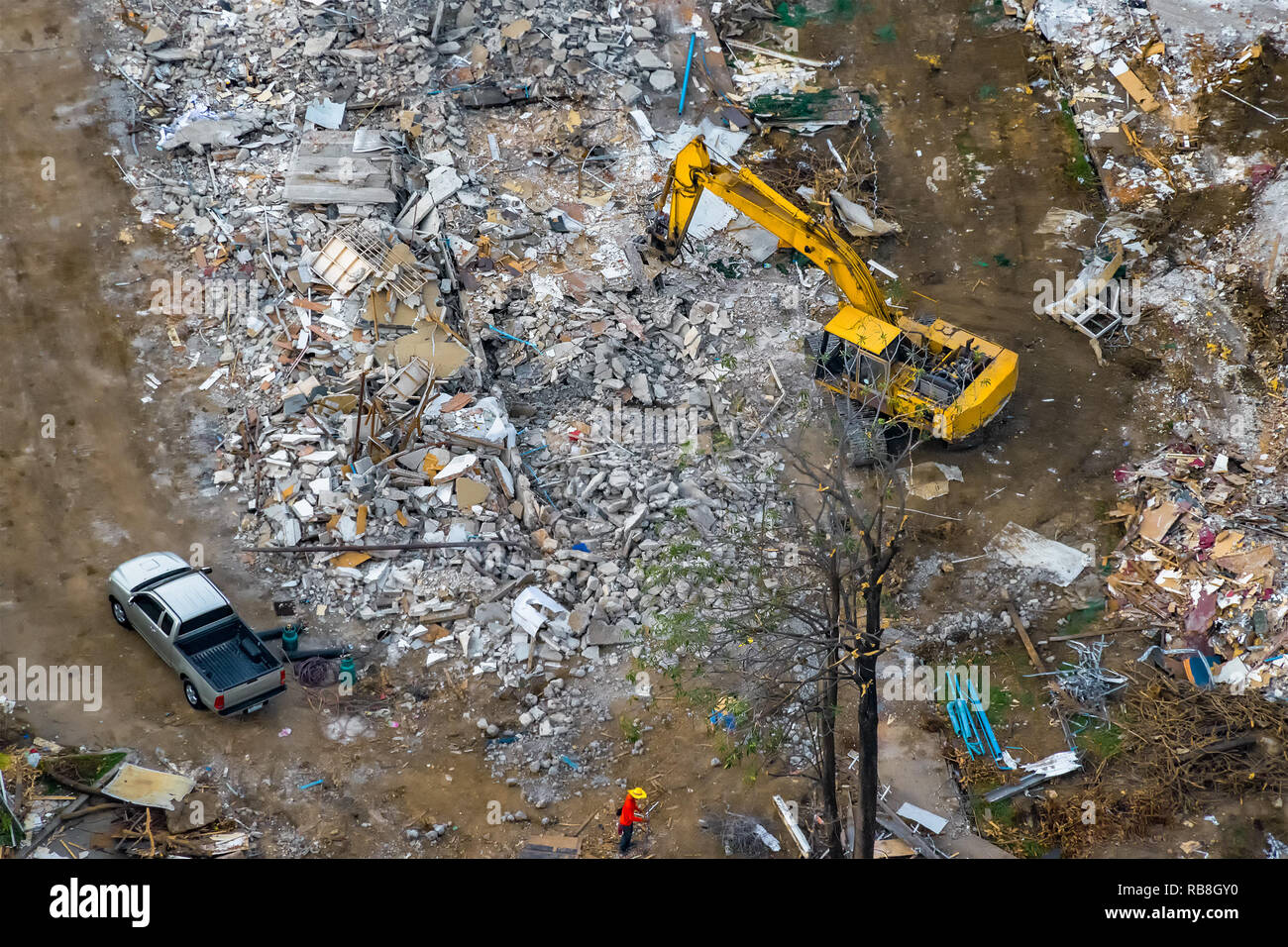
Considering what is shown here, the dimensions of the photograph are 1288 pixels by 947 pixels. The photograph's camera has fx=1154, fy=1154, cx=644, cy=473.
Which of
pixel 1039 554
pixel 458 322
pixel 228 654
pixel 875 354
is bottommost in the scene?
pixel 228 654

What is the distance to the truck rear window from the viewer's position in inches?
601

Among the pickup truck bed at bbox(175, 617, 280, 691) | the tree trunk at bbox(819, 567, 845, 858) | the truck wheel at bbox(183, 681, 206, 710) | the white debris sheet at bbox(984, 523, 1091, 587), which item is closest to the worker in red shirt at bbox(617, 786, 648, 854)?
the tree trunk at bbox(819, 567, 845, 858)

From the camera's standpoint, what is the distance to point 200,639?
15336 mm

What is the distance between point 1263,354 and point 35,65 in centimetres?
2401

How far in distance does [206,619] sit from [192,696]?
3.40ft

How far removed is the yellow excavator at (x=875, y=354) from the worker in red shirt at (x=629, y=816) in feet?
21.5

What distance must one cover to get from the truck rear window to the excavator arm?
1013cm

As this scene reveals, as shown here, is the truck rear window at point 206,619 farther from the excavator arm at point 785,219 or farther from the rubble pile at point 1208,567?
Result: the rubble pile at point 1208,567

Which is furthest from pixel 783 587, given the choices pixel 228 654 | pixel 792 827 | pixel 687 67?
pixel 687 67

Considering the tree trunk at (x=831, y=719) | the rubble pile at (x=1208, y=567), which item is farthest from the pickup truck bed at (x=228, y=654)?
the rubble pile at (x=1208, y=567)

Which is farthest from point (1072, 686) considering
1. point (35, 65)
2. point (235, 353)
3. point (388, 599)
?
point (35, 65)

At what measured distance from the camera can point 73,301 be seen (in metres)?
20.4

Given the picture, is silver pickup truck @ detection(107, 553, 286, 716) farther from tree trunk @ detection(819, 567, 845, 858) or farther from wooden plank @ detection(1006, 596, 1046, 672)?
wooden plank @ detection(1006, 596, 1046, 672)

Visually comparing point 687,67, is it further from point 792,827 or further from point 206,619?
point 792,827
